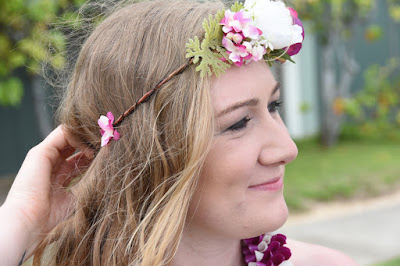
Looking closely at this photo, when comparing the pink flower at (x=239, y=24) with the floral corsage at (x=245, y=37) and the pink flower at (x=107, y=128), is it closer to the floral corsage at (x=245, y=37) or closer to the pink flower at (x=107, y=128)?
the floral corsage at (x=245, y=37)

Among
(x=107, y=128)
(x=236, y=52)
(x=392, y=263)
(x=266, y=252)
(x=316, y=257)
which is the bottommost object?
(x=392, y=263)

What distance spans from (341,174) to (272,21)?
6755mm

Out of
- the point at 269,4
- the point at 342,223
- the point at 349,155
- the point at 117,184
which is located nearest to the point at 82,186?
the point at 117,184

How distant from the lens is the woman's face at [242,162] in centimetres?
186

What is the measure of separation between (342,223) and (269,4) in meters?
5.02

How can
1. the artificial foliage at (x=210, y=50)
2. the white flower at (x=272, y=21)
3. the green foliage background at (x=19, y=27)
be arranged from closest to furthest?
the artificial foliage at (x=210, y=50), the white flower at (x=272, y=21), the green foliage background at (x=19, y=27)

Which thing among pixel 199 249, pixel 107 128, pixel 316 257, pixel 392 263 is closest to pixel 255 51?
pixel 107 128

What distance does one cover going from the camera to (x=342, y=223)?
6.57 meters

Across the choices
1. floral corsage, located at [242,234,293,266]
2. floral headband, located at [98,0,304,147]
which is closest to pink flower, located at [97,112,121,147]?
floral headband, located at [98,0,304,147]

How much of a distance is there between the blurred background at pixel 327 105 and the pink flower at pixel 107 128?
0.55 m

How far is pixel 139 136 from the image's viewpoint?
1.91 metres

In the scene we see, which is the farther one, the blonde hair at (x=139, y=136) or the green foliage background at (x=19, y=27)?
the green foliage background at (x=19, y=27)

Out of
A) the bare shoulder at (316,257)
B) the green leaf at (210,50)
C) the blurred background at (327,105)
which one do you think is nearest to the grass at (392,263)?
the blurred background at (327,105)

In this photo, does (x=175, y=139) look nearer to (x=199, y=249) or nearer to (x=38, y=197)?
(x=199, y=249)
